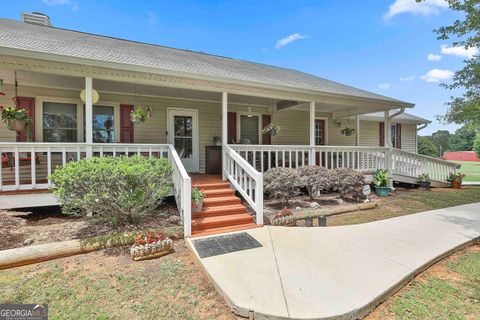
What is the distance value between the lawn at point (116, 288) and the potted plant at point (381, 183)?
7.02m

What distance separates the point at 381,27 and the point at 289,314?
41.0ft

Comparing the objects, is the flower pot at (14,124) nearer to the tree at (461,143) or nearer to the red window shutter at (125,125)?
the red window shutter at (125,125)

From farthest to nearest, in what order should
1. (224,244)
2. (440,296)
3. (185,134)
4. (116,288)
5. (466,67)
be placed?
(466,67) → (185,134) → (224,244) → (116,288) → (440,296)

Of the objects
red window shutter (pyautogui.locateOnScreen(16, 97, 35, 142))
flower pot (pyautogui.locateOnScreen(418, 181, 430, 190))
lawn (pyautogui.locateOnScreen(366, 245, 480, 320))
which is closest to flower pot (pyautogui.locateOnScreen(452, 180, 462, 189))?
flower pot (pyautogui.locateOnScreen(418, 181, 430, 190))

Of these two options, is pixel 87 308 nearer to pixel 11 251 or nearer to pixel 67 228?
pixel 11 251

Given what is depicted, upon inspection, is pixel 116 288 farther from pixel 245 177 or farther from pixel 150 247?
pixel 245 177

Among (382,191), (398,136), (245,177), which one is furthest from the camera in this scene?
(398,136)

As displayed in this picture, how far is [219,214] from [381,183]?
6030 mm

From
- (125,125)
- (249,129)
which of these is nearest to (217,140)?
(249,129)

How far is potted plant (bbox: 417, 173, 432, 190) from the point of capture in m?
9.47

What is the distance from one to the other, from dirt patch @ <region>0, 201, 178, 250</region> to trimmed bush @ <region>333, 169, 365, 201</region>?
4.39 metres

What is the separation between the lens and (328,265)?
3.21 metres

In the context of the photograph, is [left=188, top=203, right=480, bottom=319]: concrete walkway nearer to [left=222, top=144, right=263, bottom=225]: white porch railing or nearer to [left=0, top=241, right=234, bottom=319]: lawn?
[left=0, top=241, right=234, bottom=319]: lawn

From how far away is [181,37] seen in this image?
18.8 meters
